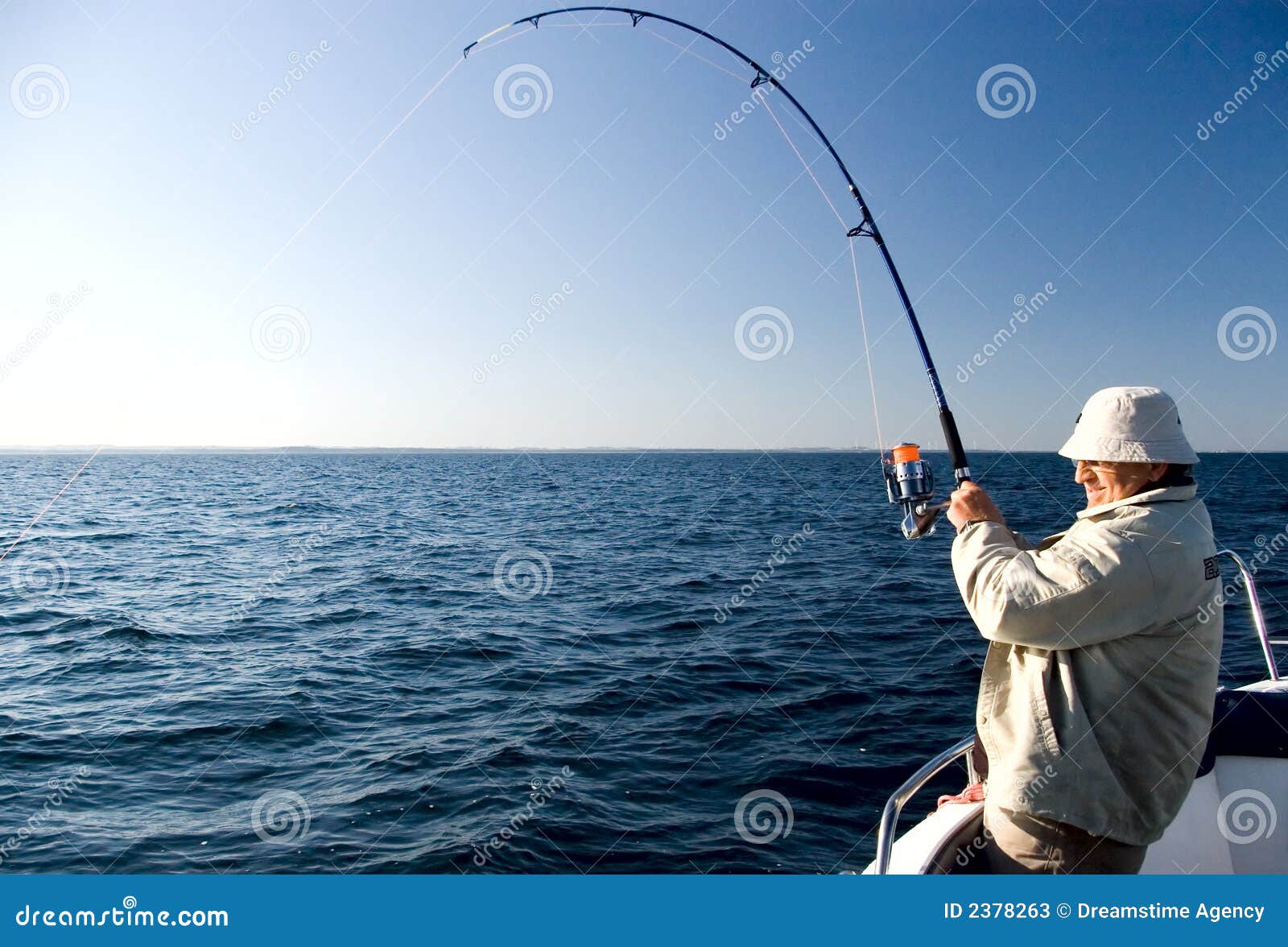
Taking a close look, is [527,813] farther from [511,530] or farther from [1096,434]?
[511,530]

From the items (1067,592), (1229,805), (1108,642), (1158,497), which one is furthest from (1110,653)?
(1229,805)

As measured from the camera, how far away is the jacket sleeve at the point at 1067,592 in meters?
2.21

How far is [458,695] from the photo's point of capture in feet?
29.6

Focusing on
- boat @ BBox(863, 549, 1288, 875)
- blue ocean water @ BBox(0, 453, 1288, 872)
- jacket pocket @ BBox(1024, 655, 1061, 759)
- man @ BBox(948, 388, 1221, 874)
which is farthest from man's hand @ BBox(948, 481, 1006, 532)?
blue ocean water @ BBox(0, 453, 1288, 872)

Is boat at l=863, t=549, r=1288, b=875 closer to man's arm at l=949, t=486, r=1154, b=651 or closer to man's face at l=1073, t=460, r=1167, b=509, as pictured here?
man's arm at l=949, t=486, r=1154, b=651

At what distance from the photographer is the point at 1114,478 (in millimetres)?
2467

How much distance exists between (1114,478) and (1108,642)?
0.50m

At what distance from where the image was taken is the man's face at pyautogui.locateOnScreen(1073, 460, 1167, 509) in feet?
7.94

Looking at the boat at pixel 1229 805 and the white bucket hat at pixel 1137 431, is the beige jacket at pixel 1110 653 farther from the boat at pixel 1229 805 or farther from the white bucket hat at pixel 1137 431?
the boat at pixel 1229 805

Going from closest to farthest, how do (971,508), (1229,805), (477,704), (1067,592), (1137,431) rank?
(1067,592) < (1137,431) < (971,508) < (1229,805) < (477,704)

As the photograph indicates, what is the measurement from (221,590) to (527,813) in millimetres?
11500

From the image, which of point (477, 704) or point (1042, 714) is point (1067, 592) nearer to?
point (1042, 714)

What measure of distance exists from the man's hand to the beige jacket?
0.16m

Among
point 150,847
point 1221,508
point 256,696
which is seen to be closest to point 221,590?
point 256,696
